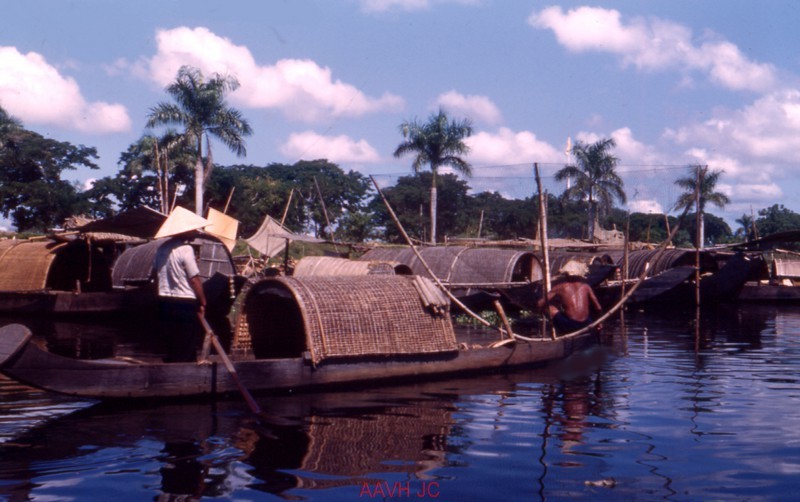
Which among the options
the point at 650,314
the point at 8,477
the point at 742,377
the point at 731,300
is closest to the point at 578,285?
the point at 742,377

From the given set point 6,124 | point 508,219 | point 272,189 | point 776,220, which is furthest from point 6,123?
point 776,220

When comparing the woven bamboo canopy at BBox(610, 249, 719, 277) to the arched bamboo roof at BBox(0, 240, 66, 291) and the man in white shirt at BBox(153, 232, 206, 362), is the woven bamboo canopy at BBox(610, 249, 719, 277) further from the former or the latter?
the man in white shirt at BBox(153, 232, 206, 362)

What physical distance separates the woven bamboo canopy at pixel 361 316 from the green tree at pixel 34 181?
30.3 meters

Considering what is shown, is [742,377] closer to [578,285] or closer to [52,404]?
[578,285]

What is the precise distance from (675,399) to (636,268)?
15.1 metres

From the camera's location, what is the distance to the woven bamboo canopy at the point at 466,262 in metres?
17.2

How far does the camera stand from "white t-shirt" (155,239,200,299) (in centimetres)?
690

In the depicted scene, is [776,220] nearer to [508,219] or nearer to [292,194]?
[508,219]

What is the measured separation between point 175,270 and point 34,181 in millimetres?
33458

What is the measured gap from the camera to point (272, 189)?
1606 inches

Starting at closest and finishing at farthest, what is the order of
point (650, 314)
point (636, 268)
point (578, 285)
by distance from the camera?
point (578, 285)
point (650, 314)
point (636, 268)

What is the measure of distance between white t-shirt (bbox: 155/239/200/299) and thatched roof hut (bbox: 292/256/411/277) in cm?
765

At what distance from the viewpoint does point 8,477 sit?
15.8ft

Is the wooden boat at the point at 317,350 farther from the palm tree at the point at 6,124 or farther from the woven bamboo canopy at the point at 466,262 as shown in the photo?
the palm tree at the point at 6,124
